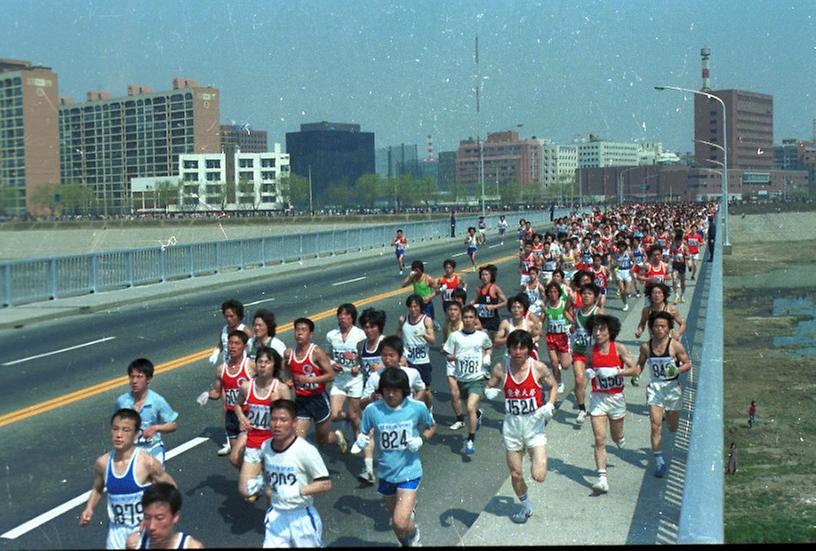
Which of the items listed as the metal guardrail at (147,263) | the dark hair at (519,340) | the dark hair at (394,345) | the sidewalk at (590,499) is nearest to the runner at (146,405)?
the dark hair at (394,345)

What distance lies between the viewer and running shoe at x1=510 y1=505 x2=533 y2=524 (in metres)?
8.19

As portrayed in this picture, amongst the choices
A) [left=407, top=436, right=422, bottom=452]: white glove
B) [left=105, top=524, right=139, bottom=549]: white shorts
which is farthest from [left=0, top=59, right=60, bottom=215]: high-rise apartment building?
[left=105, top=524, right=139, bottom=549]: white shorts

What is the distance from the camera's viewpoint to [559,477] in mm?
9656

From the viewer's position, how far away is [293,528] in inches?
254

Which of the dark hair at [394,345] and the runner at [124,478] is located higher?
the dark hair at [394,345]

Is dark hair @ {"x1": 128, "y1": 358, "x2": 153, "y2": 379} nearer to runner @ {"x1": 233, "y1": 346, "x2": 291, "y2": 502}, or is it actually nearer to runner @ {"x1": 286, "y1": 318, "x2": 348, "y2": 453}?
runner @ {"x1": 233, "y1": 346, "x2": 291, "y2": 502}

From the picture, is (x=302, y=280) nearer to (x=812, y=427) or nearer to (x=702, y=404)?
(x=812, y=427)

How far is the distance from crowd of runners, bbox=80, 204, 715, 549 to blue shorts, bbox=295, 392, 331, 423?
1 centimetres

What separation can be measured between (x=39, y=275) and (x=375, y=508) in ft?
69.7

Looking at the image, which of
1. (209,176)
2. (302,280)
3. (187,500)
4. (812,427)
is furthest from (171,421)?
(209,176)

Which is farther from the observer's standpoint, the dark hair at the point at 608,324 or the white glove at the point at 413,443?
the dark hair at the point at 608,324

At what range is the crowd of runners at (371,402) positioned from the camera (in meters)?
6.49

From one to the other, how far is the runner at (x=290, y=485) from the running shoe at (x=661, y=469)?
14.1 ft

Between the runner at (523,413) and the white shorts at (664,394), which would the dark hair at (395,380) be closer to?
the runner at (523,413)
